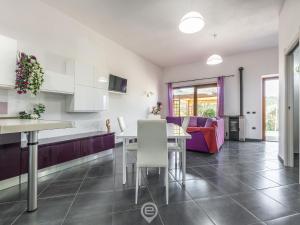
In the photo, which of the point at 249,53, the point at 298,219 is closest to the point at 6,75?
the point at 298,219

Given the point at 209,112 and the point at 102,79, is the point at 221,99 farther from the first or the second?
the point at 102,79

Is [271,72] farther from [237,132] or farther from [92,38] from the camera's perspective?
[92,38]

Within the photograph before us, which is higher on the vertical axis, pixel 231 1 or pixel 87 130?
pixel 231 1

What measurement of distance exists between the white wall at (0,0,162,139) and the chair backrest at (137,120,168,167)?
2.17m

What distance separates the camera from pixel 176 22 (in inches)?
151

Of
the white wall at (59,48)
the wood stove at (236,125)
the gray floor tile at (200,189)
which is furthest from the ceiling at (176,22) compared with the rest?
the gray floor tile at (200,189)

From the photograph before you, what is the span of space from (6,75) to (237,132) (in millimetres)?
6528

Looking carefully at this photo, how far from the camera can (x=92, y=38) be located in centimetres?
425

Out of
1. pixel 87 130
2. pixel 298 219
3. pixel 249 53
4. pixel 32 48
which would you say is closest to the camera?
pixel 298 219

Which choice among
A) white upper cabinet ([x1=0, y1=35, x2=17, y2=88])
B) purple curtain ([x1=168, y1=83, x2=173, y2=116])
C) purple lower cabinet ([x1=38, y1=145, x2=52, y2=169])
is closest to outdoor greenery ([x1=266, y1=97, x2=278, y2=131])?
purple curtain ([x1=168, y1=83, x2=173, y2=116])

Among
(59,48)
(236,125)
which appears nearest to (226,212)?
(59,48)

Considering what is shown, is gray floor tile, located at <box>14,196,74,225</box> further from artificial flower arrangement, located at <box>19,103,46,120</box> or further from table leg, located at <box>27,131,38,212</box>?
artificial flower arrangement, located at <box>19,103,46,120</box>

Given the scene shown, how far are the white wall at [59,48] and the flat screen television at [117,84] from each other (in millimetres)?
256

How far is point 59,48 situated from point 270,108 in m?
6.79
